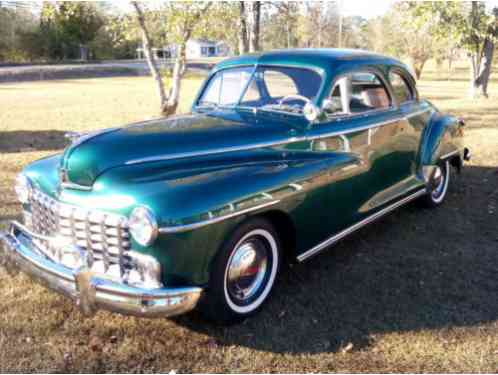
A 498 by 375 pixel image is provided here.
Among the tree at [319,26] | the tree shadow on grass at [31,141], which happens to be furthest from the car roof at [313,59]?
the tree at [319,26]

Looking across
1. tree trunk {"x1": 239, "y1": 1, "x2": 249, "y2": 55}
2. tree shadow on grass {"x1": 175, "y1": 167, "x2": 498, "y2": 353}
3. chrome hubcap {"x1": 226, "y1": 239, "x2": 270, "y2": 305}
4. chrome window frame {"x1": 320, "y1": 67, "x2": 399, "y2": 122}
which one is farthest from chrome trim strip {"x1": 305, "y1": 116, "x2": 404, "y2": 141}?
tree trunk {"x1": 239, "y1": 1, "x2": 249, "y2": 55}

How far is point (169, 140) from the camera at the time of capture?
10.6 feet

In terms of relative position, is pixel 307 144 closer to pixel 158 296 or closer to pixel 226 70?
pixel 226 70

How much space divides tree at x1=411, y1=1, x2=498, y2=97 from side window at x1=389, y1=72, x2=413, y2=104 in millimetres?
10454

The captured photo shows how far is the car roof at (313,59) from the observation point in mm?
4062

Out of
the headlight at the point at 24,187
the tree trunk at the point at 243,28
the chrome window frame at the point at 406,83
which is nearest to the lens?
the headlight at the point at 24,187

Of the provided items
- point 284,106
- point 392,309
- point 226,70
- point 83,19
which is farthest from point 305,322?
point 83,19

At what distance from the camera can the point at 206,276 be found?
2.83 m

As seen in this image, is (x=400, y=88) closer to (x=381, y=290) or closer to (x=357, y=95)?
(x=357, y=95)

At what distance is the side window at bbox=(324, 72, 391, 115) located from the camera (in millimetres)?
4012

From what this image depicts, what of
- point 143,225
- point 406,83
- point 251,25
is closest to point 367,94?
point 406,83

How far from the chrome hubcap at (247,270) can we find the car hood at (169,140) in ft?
2.36

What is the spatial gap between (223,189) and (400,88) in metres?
3.01

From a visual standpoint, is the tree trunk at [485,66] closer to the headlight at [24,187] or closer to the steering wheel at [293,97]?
the steering wheel at [293,97]
